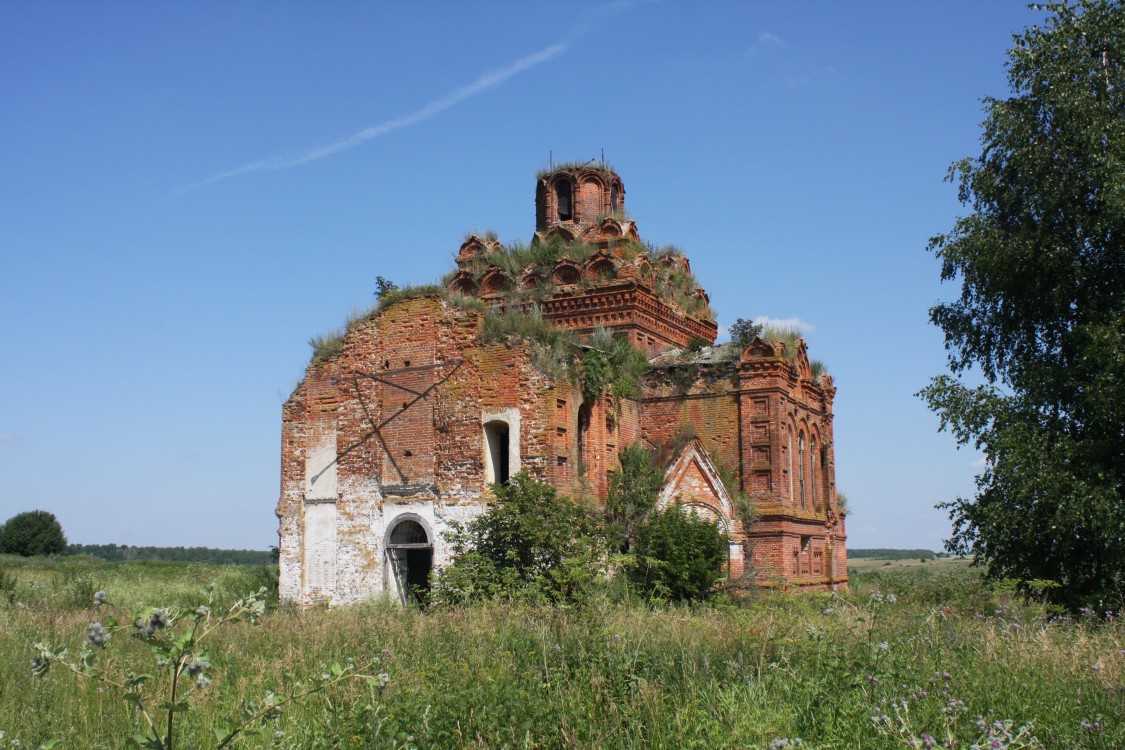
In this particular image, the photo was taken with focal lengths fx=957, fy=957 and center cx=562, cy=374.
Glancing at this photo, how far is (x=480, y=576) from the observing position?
15672mm

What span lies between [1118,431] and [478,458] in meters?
11.0

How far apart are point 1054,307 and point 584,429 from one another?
29.5ft

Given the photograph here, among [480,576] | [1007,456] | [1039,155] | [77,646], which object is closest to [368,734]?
[77,646]

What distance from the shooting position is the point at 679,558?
664 inches

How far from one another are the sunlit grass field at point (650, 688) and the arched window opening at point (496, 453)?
25.7 feet

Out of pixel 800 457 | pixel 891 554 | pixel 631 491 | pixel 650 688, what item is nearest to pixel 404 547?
pixel 631 491

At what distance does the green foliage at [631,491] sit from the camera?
18344mm

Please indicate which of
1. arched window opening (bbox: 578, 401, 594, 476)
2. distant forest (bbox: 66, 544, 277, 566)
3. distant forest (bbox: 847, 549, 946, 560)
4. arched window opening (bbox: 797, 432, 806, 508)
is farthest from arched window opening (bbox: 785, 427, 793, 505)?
distant forest (bbox: 847, 549, 946, 560)

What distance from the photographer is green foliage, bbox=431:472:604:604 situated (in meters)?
15.4

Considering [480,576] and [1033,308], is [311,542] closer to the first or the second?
[480,576]

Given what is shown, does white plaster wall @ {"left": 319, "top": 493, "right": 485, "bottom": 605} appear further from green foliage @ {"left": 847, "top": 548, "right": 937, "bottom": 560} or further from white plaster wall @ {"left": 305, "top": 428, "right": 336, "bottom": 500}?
Result: green foliage @ {"left": 847, "top": 548, "right": 937, "bottom": 560}

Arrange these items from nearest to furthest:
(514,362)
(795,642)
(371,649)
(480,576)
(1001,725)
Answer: (1001,725), (795,642), (371,649), (480,576), (514,362)

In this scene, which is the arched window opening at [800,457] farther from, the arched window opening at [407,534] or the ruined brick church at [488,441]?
the arched window opening at [407,534]

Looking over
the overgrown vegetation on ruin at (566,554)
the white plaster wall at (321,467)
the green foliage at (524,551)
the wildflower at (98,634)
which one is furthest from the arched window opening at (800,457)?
the wildflower at (98,634)
